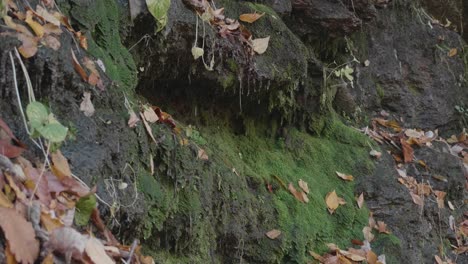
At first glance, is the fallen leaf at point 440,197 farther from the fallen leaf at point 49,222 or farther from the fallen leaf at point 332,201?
the fallen leaf at point 49,222

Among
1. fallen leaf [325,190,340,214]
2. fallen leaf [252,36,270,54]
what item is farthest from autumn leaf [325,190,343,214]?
fallen leaf [252,36,270,54]

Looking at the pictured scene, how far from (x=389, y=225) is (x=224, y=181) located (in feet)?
5.89

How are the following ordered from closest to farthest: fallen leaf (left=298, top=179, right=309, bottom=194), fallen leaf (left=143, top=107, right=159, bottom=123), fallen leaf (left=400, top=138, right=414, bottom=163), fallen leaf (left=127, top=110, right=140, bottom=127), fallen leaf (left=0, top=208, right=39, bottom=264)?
fallen leaf (left=0, top=208, right=39, bottom=264), fallen leaf (left=127, top=110, right=140, bottom=127), fallen leaf (left=143, top=107, right=159, bottom=123), fallen leaf (left=298, top=179, right=309, bottom=194), fallen leaf (left=400, top=138, right=414, bottom=163)

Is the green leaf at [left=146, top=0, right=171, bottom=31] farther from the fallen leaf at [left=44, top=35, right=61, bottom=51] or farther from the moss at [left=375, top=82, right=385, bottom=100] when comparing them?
the moss at [left=375, top=82, right=385, bottom=100]

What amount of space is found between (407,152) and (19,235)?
4515 mm

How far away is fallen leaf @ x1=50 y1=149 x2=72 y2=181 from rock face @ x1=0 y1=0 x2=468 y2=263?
0.06m

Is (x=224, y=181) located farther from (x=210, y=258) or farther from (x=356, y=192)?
(x=356, y=192)

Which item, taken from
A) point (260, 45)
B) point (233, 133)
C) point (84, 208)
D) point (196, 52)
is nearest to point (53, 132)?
point (84, 208)

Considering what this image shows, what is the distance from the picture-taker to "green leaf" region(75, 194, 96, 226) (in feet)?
6.56

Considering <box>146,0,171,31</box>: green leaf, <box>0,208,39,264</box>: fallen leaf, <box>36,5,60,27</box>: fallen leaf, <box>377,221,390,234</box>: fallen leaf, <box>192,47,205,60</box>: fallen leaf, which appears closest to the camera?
<box>0,208,39,264</box>: fallen leaf

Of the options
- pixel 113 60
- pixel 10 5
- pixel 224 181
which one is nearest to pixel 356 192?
pixel 224 181

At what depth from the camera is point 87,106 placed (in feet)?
7.82

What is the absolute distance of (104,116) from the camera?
2457mm

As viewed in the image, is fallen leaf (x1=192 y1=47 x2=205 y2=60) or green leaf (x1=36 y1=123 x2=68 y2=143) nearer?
green leaf (x1=36 y1=123 x2=68 y2=143)
